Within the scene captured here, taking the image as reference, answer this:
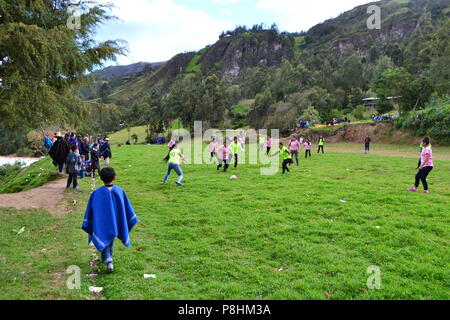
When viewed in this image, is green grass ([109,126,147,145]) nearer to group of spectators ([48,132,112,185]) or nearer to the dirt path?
group of spectators ([48,132,112,185])

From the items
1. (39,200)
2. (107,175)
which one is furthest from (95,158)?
(107,175)

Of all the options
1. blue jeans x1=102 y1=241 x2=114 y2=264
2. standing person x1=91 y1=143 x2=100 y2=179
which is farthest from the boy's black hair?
standing person x1=91 y1=143 x2=100 y2=179

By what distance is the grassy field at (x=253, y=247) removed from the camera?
4832 millimetres

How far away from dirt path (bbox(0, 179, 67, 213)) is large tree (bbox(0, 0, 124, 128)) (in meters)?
2.43

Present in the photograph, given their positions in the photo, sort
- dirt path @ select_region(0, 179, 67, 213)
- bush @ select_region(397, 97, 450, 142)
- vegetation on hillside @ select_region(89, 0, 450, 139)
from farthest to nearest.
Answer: vegetation on hillside @ select_region(89, 0, 450, 139), bush @ select_region(397, 97, 450, 142), dirt path @ select_region(0, 179, 67, 213)

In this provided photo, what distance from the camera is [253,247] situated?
671 centimetres

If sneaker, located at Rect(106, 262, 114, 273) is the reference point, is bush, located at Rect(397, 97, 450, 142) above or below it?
above

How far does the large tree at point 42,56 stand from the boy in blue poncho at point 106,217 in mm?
4026

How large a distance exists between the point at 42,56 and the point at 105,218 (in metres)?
4.90

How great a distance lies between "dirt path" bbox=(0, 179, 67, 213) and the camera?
948cm

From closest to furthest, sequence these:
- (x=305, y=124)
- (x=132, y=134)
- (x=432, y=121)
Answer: (x=432, y=121)
(x=305, y=124)
(x=132, y=134)

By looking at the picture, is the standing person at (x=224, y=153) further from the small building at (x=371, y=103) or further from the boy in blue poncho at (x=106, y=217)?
the small building at (x=371, y=103)

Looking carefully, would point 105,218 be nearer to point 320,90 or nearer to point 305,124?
point 305,124

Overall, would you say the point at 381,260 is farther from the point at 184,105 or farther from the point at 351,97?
the point at 351,97
